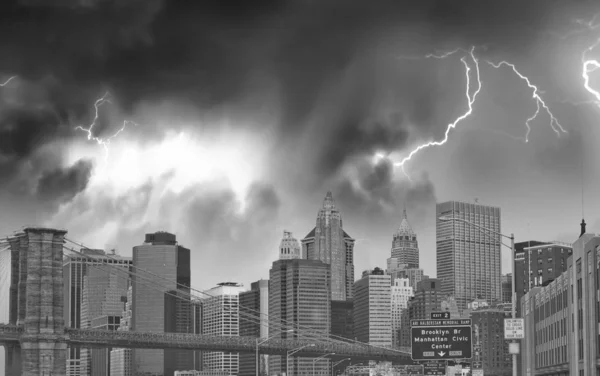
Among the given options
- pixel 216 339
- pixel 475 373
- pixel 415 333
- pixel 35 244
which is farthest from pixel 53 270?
pixel 415 333

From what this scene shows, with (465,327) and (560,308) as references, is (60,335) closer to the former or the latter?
(560,308)

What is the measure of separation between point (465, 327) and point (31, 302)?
10302cm

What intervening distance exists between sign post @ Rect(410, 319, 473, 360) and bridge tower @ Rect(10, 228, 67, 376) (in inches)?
3660

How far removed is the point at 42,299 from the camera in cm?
16388

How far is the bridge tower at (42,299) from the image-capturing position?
517 feet

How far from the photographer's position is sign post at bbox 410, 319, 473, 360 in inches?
2884

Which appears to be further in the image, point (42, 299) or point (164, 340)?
point (164, 340)

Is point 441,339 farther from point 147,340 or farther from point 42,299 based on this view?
point 147,340

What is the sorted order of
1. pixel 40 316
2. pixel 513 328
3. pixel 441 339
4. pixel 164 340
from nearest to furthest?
pixel 513 328
pixel 441 339
pixel 40 316
pixel 164 340

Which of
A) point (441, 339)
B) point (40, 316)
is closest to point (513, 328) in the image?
point (441, 339)

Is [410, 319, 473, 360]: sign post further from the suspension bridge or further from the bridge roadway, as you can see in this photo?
the bridge roadway

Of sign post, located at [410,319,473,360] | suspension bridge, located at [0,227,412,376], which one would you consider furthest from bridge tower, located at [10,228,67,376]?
sign post, located at [410,319,473,360]

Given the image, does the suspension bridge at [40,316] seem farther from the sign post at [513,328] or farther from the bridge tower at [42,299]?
the sign post at [513,328]

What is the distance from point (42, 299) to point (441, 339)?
102m
